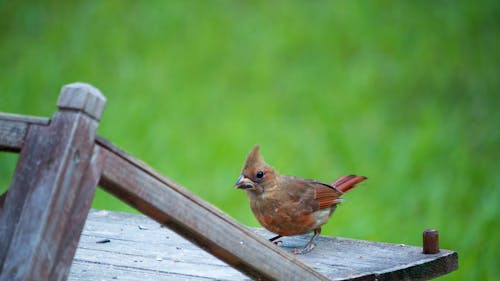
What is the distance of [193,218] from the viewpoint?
237cm

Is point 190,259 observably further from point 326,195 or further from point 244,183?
point 326,195

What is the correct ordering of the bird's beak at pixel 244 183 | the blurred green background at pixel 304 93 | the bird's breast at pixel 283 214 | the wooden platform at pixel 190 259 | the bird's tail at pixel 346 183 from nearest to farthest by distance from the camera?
the wooden platform at pixel 190 259, the bird's breast at pixel 283 214, the bird's beak at pixel 244 183, the bird's tail at pixel 346 183, the blurred green background at pixel 304 93

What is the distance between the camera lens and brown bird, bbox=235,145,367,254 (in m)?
4.02

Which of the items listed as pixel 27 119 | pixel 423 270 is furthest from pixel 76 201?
pixel 423 270

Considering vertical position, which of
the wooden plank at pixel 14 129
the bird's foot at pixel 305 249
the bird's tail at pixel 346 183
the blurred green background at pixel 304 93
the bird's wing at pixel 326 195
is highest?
the blurred green background at pixel 304 93

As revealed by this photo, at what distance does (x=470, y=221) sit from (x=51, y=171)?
19.0 feet

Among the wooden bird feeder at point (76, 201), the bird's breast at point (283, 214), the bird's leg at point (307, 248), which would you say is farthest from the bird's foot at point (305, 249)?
the wooden bird feeder at point (76, 201)

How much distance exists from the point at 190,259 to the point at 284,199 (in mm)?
765

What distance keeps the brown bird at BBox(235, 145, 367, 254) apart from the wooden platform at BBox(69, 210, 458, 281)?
4.5 inches

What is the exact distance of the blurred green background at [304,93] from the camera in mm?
7617

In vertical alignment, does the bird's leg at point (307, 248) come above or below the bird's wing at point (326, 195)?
below

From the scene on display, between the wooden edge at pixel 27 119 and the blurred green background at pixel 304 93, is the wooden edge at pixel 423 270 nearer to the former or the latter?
the wooden edge at pixel 27 119

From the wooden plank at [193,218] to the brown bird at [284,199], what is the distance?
133 cm

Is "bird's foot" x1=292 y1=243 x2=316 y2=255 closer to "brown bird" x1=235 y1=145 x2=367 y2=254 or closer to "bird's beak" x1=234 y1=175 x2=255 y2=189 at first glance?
"brown bird" x1=235 y1=145 x2=367 y2=254
